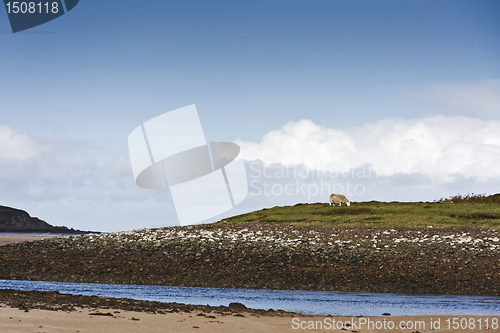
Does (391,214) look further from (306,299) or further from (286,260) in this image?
(306,299)

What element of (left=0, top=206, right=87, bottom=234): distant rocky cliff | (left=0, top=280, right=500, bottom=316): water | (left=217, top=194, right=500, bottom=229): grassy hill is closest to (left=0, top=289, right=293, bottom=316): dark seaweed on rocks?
(left=0, top=280, right=500, bottom=316): water

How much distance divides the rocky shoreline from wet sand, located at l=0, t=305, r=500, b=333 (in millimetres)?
8872

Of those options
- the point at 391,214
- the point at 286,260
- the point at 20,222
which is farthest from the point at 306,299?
the point at 20,222

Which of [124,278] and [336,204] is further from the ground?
[336,204]

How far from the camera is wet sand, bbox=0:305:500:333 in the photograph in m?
11.2

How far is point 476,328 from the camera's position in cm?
1284

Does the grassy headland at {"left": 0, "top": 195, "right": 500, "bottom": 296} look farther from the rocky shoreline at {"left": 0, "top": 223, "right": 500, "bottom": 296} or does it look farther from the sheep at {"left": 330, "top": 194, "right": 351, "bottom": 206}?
the sheep at {"left": 330, "top": 194, "right": 351, "bottom": 206}

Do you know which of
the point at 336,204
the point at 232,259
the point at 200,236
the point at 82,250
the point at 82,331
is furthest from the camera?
the point at 336,204

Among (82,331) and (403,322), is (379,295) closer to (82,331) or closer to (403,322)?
(403,322)

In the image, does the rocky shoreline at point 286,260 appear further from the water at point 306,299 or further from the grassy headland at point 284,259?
the water at point 306,299

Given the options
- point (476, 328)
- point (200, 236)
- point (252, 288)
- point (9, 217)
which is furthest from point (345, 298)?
point (9, 217)

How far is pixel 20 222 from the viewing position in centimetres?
13250

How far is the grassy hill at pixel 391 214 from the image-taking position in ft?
132

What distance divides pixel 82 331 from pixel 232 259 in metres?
17.0
